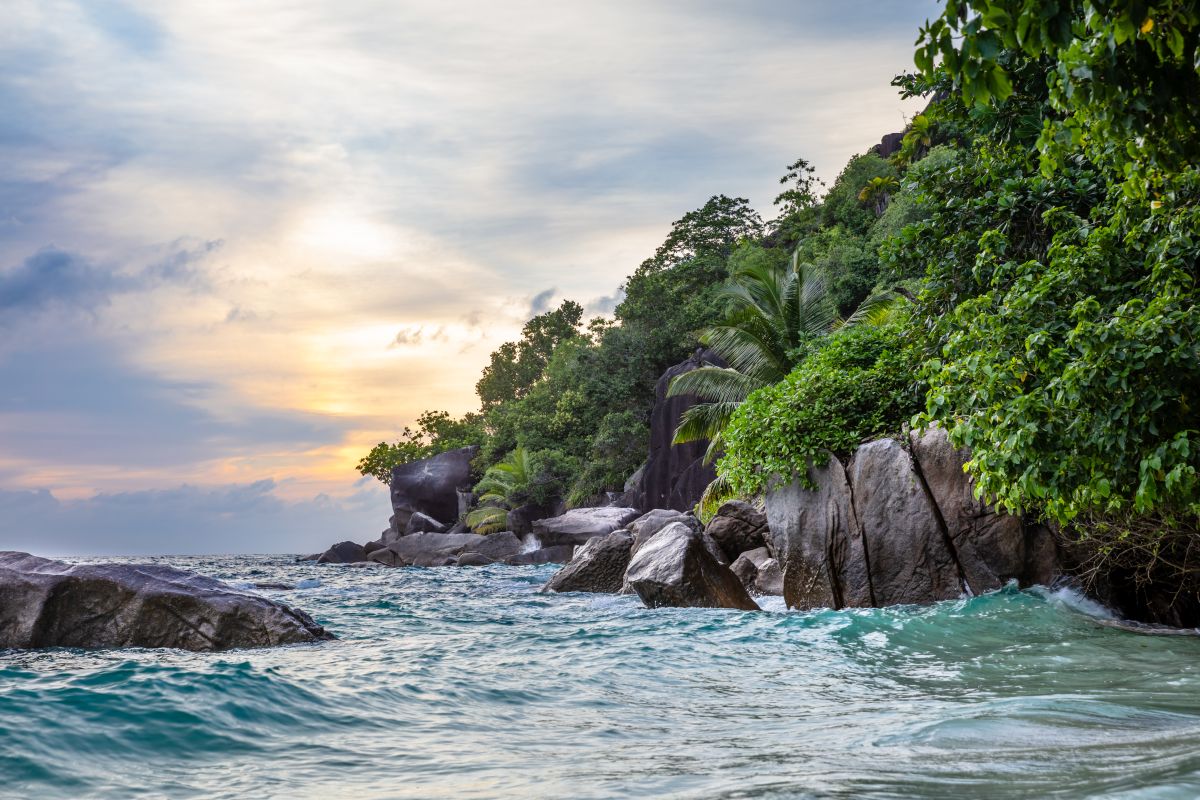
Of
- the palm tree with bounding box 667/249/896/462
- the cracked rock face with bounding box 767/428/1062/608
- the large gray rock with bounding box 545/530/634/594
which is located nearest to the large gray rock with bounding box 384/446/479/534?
the palm tree with bounding box 667/249/896/462

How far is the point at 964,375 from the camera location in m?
7.94

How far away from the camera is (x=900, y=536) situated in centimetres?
1084

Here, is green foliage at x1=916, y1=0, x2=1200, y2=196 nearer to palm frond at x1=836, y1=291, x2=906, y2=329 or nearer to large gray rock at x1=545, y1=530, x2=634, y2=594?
large gray rock at x1=545, y1=530, x2=634, y2=594

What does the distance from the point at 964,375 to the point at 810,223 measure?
35685 millimetres

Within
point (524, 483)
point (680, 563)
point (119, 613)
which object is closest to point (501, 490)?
point (524, 483)

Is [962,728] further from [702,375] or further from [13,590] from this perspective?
[702,375]

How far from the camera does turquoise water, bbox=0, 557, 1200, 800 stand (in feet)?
13.6

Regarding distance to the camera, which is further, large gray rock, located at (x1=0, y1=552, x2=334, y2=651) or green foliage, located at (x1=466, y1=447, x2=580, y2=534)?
green foliage, located at (x1=466, y1=447, x2=580, y2=534)

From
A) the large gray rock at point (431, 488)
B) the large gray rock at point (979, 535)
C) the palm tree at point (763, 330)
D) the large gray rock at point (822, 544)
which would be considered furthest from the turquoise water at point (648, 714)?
the large gray rock at point (431, 488)

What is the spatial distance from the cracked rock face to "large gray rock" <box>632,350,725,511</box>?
1782 centimetres

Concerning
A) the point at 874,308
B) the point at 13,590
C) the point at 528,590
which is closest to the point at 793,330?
the point at 874,308

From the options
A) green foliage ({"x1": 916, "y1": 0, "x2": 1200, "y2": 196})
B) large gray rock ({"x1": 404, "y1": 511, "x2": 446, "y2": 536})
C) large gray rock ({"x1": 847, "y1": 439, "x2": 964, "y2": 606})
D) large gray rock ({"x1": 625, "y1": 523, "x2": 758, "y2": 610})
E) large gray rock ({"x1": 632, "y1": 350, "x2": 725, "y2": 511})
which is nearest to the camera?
green foliage ({"x1": 916, "y1": 0, "x2": 1200, "y2": 196})

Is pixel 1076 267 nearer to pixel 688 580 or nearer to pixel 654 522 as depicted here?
pixel 688 580

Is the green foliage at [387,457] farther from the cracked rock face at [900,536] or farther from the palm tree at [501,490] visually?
the cracked rock face at [900,536]
